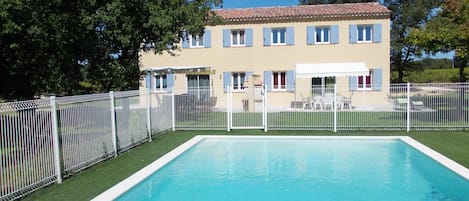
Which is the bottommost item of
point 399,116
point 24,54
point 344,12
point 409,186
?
point 409,186

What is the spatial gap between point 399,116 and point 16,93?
16.4 meters

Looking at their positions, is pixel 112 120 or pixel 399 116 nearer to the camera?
pixel 112 120

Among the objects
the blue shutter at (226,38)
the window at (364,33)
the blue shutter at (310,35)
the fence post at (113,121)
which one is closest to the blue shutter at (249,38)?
the blue shutter at (226,38)

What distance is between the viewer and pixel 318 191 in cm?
1005

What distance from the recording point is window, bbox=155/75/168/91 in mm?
33594

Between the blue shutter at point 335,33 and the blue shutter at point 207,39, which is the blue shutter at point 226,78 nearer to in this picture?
the blue shutter at point 207,39

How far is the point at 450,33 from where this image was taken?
1933 cm

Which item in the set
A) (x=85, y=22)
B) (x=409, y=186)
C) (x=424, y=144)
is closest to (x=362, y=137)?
→ (x=424, y=144)

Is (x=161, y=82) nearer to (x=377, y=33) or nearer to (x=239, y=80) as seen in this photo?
(x=239, y=80)

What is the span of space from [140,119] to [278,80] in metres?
17.9

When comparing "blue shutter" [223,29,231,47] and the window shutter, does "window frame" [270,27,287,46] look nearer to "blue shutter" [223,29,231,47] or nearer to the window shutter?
the window shutter

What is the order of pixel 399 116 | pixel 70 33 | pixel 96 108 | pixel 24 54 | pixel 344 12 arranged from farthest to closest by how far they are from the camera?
pixel 344 12
pixel 399 116
pixel 70 33
pixel 24 54
pixel 96 108

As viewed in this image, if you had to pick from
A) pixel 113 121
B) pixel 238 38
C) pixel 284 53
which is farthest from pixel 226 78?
pixel 113 121

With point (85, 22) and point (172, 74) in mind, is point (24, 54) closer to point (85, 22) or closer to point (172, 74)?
point (85, 22)
